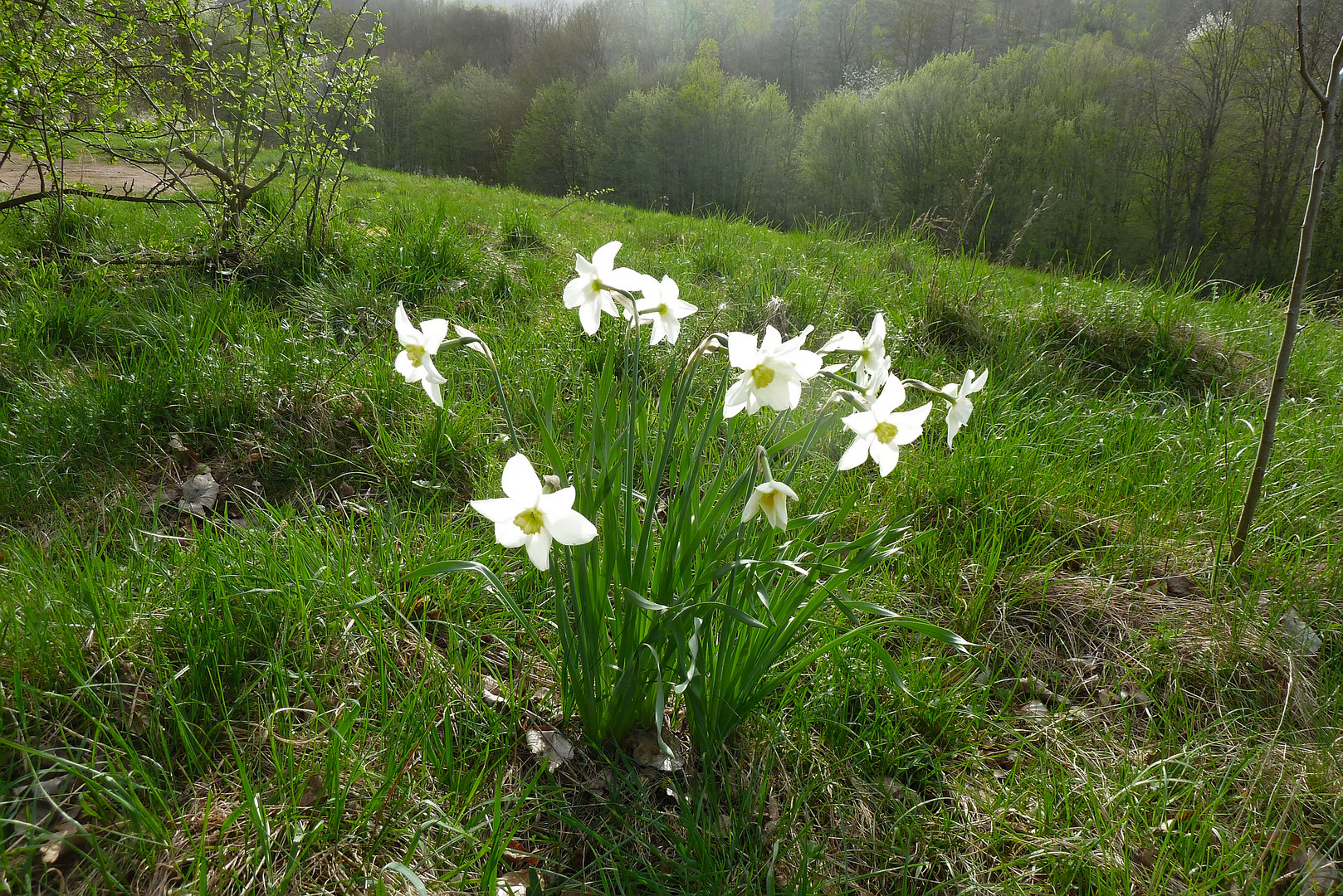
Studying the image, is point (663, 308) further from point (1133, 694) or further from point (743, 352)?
point (1133, 694)

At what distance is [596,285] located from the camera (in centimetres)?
121

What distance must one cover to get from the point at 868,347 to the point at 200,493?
231cm

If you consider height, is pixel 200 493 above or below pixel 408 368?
below

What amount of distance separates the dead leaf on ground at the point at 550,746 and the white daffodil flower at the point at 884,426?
3.09 feet

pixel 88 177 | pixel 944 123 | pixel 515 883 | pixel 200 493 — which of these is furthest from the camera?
pixel 944 123

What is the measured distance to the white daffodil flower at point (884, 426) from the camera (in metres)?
1.07

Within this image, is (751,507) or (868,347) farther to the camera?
(868,347)

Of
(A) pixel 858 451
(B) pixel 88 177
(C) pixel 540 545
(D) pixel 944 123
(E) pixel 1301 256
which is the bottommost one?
(B) pixel 88 177

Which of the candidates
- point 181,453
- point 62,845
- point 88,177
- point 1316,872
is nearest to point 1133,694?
point 1316,872

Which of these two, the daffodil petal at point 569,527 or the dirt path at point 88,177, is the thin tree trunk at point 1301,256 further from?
the dirt path at point 88,177

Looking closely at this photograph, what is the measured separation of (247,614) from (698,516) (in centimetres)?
114

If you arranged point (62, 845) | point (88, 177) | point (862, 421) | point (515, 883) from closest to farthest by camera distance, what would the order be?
point (862, 421)
point (62, 845)
point (515, 883)
point (88, 177)

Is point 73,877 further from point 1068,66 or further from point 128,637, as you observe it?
point 1068,66

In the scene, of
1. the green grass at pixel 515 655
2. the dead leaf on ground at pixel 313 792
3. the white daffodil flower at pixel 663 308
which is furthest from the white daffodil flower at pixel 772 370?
the dead leaf on ground at pixel 313 792
